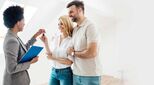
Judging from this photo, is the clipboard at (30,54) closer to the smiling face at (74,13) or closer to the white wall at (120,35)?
the smiling face at (74,13)

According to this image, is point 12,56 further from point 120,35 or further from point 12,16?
point 120,35

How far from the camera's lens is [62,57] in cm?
258

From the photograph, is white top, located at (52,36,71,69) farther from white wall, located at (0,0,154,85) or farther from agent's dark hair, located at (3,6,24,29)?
white wall, located at (0,0,154,85)

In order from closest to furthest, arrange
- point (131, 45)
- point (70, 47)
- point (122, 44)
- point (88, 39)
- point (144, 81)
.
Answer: point (88, 39)
point (70, 47)
point (144, 81)
point (131, 45)
point (122, 44)

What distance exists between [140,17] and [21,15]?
7.92ft

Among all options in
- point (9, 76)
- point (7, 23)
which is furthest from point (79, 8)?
point (9, 76)

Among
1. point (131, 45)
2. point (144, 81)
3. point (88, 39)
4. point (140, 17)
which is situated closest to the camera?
point (88, 39)

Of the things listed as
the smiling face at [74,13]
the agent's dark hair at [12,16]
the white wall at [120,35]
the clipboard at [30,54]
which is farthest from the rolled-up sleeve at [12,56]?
the white wall at [120,35]

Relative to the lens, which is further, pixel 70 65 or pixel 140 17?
pixel 140 17

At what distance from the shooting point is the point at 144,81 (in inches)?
149

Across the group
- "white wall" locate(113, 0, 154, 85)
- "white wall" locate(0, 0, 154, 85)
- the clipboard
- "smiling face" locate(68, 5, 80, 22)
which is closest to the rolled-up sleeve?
the clipboard

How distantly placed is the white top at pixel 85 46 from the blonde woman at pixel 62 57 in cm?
12

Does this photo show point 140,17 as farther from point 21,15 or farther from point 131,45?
point 21,15

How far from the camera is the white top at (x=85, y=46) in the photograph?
2.37 m
